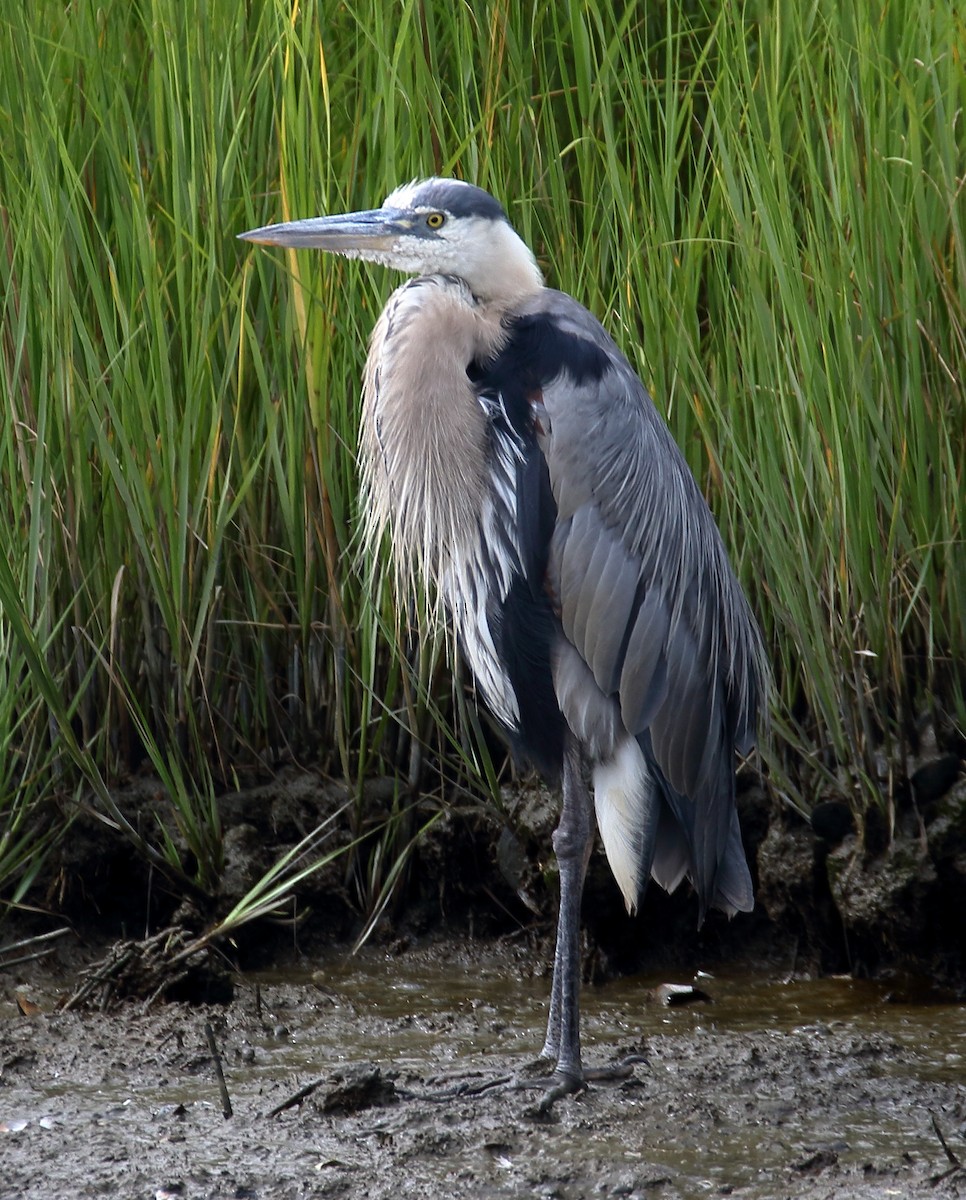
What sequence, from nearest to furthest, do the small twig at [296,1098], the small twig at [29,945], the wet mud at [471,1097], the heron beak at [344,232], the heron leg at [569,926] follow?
the wet mud at [471,1097], the small twig at [296,1098], the heron leg at [569,926], the heron beak at [344,232], the small twig at [29,945]

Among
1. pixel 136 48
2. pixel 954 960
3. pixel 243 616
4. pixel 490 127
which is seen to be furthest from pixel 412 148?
pixel 954 960

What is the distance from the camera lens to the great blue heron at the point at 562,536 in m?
3.28

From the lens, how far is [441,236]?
331 centimetres

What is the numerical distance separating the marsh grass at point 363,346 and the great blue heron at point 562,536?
0.26m

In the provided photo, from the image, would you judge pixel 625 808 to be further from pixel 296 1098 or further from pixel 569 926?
pixel 296 1098

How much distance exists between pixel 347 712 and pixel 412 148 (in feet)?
4.58

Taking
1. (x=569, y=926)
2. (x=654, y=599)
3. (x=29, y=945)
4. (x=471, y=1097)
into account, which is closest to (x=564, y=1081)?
(x=471, y=1097)

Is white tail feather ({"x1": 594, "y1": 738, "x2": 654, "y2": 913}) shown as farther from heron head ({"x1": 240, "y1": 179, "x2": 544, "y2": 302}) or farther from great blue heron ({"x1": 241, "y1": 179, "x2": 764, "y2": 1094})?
heron head ({"x1": 240, "y1": 179, "x2": 544, "y2": 302})

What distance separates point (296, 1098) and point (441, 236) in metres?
1.76

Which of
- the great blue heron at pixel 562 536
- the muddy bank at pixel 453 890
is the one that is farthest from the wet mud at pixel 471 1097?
the great blue heron at pixel 562 536

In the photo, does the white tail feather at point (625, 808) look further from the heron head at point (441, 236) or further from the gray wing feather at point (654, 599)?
the heron head at point (441, 236)

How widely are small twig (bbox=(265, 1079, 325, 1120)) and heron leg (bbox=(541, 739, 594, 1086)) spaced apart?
48 centimetres

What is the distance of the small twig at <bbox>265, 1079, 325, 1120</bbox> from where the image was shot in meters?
2.84

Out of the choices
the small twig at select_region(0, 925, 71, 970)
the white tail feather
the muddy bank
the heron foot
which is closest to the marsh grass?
the muddy bank
